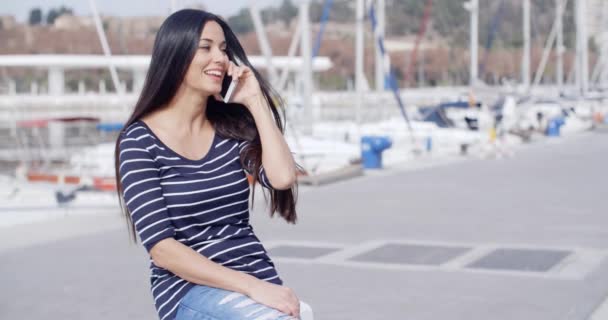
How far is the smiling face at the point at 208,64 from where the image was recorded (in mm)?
3248

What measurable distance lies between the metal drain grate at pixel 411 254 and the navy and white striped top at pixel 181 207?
19.1 ft

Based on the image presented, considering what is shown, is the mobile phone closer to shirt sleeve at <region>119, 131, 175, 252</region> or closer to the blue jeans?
shirt sleeve at <region>119, 131, 175, 252</region>

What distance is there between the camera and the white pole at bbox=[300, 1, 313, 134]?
19453 millimetres

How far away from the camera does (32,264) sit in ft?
29.6

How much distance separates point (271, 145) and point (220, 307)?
563mm

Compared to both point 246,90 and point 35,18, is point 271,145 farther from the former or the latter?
point 35,18

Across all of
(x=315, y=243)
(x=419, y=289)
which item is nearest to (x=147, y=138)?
(x=419, y=289)

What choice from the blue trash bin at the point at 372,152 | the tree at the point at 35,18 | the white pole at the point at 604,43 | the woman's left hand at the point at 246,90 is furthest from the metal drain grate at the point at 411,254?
the tree at the point at 35,18

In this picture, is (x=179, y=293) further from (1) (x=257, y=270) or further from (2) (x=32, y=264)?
(2) (x=32, y=264)

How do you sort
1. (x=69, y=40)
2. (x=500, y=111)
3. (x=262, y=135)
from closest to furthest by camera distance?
(x=262, y=135)
(x=500, y=111)
(x=69, y=40)

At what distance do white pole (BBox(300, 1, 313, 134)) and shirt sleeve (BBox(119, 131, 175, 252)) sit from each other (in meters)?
16.4

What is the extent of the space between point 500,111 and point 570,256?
76.7ft

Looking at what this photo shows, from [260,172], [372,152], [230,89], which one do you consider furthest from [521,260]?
[372,152]

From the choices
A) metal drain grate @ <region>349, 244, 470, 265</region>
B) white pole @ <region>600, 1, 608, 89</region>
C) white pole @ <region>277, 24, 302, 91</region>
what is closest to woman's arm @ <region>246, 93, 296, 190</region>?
metal drain grate @ <region>349, 244, 470, 265</region>
